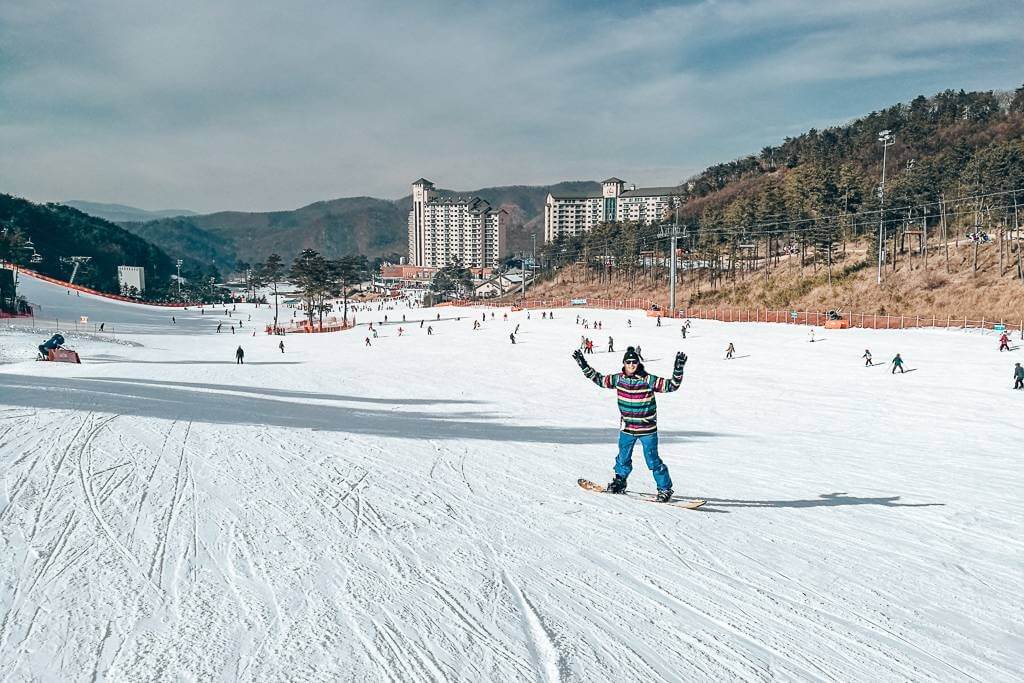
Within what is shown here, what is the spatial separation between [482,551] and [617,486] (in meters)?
2.40

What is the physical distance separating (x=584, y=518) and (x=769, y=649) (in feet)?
8.73

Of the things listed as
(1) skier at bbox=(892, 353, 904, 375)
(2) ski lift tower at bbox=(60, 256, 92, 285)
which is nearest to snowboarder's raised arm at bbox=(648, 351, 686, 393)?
(1) skier at bbox=(892, 353, 904, 375)

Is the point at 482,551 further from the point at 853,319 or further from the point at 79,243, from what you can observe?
the point at 79,243

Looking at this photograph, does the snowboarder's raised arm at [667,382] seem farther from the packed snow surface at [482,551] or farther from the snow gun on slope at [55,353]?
the snow gun on slope at [55,353]

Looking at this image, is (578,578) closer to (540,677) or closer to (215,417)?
(540,677)

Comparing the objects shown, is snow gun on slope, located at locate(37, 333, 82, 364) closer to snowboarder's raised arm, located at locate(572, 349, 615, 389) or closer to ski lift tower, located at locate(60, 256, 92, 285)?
snowboarder's raised arm, located at locate(572, 349, 615, 389)

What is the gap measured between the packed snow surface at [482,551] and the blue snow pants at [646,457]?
0.35 meters

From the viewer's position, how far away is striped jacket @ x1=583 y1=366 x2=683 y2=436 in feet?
21.6

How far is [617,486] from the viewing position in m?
7.39

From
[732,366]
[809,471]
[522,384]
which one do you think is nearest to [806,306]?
[732,366]

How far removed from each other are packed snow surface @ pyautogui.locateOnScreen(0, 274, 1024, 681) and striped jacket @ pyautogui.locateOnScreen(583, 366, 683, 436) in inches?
37.9

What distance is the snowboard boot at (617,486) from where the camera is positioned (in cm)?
737

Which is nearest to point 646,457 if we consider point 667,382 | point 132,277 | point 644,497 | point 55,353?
point 644,497

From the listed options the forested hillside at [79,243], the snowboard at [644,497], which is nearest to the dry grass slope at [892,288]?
the snowboard at [644,497]
